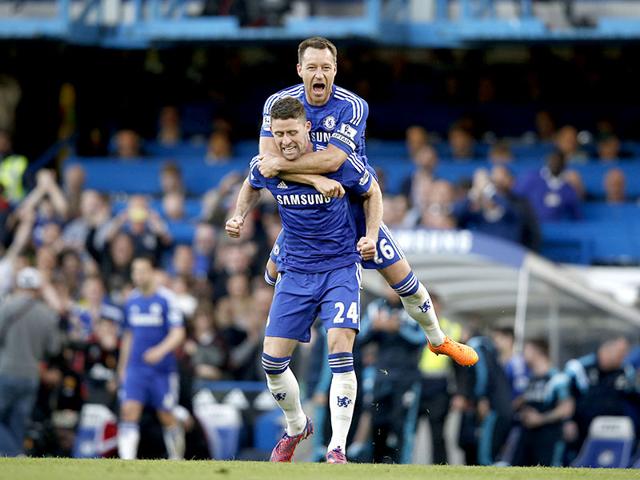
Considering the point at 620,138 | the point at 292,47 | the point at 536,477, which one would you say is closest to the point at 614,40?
the point at 620,138

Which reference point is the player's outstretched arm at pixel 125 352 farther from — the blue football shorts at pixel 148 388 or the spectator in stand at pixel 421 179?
the spectator in stand at pixel 421 179

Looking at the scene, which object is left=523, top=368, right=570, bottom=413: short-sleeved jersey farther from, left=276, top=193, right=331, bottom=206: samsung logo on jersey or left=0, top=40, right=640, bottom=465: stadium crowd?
left=276, top=193, right=331, bottom=206: samsung logo on jersey

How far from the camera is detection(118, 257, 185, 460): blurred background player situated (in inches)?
632

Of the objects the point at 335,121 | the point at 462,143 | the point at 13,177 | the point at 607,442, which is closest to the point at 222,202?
the point at 462,143

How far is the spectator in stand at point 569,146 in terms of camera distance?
61.9ft

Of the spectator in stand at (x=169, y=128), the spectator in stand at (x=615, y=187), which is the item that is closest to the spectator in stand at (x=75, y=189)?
the spectator in stand at (x=169, y=128)

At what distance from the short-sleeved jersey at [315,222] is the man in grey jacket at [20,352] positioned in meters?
6.94

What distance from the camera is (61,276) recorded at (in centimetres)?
1803

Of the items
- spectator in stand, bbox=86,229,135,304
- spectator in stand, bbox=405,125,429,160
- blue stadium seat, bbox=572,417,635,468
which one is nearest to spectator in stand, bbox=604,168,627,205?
spectator in stand, bbox=405,125,429,160

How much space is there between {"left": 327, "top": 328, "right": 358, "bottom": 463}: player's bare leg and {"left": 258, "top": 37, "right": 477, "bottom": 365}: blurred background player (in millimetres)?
597

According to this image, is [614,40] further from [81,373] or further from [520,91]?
Answer: [81,373]

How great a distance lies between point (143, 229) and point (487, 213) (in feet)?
13.6

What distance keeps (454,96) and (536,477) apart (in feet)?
40.6

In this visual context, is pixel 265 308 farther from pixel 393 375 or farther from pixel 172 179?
pixel 172 179
